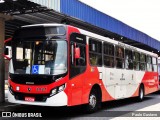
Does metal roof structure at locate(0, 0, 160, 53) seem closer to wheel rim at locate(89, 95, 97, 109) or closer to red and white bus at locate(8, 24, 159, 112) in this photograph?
red and white bus at locate(8, 24, 159, 112)

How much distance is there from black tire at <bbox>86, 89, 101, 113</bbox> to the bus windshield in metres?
2.10

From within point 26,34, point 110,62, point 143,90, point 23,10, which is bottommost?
point 143,90

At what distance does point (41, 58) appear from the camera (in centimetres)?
1021

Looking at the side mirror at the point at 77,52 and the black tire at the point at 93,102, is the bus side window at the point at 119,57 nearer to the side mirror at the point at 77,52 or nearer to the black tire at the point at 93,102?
the black tire at the point at 93,102

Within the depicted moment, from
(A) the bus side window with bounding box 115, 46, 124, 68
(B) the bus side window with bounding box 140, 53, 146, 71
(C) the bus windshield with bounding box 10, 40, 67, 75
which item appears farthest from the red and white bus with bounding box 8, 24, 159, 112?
(B) the bus side window with bounding box 140, 53, 146, 71

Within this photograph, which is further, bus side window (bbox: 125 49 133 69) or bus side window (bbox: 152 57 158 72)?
bus side window (bbox: 152 57 158 72)

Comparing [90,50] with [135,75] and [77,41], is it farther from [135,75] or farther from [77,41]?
[135,75]

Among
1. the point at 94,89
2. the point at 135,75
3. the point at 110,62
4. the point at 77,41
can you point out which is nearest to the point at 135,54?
the point at 135,75

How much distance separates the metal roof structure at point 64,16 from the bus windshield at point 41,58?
2.24m

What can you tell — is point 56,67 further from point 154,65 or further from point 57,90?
point 154,65

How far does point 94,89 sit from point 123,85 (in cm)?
339

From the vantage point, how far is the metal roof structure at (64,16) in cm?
1331

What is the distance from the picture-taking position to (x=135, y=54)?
17.1 m

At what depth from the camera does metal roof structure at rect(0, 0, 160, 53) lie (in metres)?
13.3
